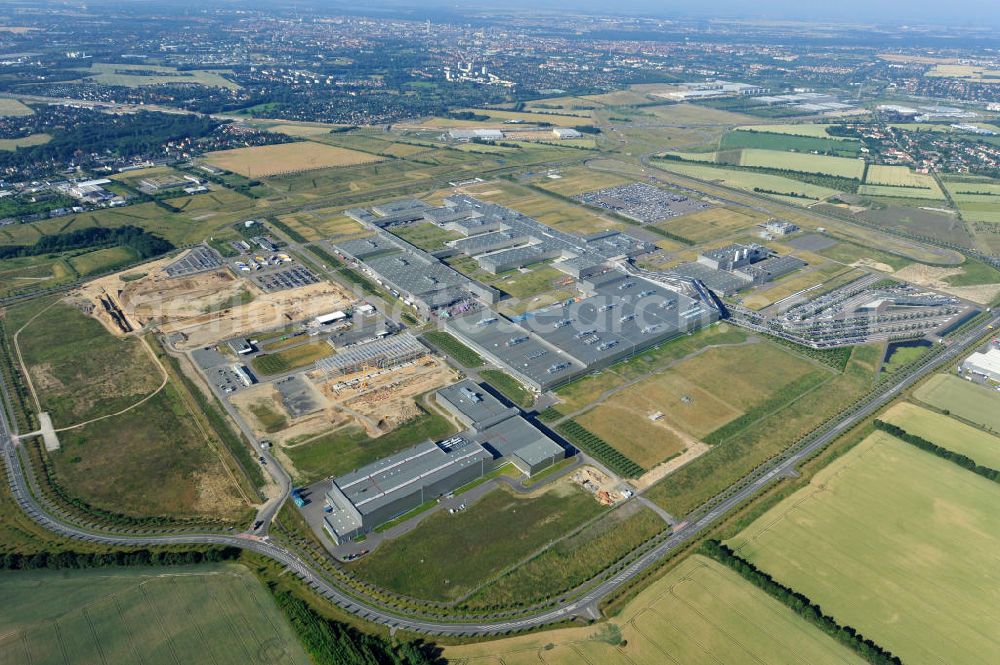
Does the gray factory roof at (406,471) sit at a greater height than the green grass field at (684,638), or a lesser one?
greater

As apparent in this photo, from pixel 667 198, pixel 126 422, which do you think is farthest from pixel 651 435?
pixel 667 198

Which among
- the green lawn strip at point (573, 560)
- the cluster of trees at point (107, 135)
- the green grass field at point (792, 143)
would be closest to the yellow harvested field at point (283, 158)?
the cluster of trees at point (107, 135)

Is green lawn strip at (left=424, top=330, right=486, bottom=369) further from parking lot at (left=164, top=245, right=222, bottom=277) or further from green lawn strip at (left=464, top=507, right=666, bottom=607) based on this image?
parking lot at (left=164, top=245, right=222, bottom=277)

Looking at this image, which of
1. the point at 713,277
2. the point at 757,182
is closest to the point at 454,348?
the point at 713,277

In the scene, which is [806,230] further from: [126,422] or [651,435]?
[126,422]

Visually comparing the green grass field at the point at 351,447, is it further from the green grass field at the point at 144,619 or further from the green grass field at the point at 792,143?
the green grass field at the point at 792,143

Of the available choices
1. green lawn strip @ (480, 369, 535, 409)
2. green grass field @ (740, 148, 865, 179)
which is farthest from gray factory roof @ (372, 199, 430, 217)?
green grass field @ (740, 148, 865, 179)
